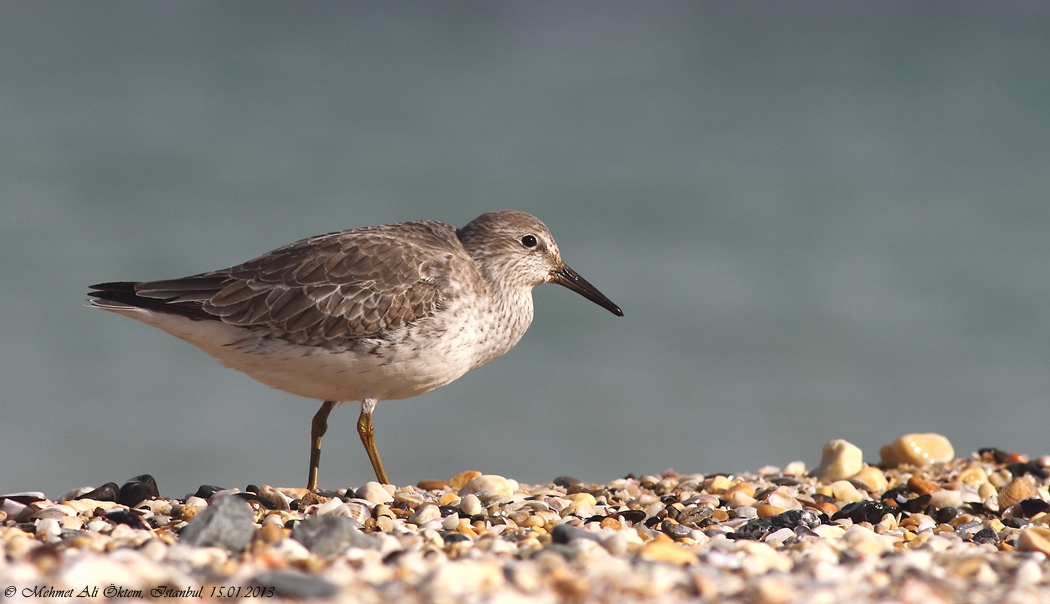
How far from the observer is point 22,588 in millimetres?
3232

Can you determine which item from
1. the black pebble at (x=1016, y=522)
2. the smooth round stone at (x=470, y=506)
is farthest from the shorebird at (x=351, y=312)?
the black pebble at (x=1016, y=522)

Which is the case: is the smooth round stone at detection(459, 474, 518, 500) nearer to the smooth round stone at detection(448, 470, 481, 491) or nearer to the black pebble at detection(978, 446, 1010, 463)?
the smooth round stone at detection(448, 470, 481, 491)

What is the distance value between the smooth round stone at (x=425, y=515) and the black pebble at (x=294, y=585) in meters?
1.93

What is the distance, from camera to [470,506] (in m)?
5.68

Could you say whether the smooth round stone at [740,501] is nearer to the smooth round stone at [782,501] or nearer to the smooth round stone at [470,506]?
the smooth round stone at [782,501]

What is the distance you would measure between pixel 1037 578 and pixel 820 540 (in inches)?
42.3

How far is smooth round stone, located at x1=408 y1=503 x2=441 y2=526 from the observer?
17.5ft

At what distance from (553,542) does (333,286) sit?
9.09ft

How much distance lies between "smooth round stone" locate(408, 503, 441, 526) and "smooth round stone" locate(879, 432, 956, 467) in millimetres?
4135

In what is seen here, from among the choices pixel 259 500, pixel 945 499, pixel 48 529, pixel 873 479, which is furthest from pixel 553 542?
pixel 873 479

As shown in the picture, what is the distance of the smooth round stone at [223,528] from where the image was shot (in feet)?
13.9

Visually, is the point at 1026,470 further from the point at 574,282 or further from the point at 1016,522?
the point at 574,282

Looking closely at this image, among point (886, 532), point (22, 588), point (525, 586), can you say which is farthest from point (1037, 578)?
point (22, 588)

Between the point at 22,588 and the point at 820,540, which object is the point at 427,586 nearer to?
the point at 22,588
